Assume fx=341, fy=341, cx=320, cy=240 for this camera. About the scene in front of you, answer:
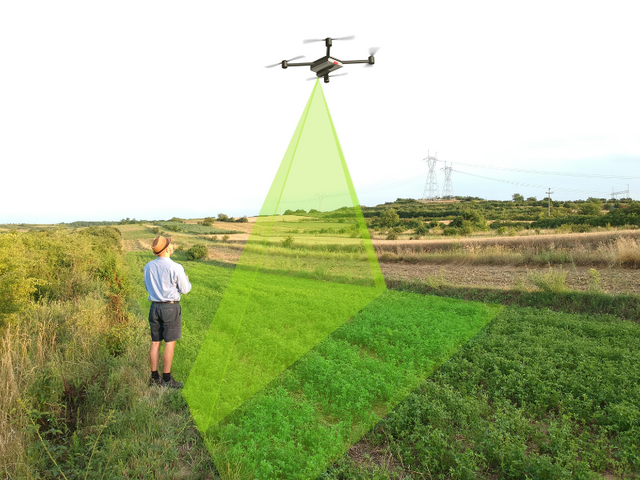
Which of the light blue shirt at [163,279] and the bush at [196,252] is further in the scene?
the bush at [196,252]

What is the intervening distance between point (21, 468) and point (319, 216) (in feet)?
13.6

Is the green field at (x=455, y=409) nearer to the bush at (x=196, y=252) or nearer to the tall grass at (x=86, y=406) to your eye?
the tall grass at (x=86, y=406)

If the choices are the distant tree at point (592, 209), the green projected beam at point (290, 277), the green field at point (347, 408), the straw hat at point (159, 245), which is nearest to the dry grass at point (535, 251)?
the green field at point (347, 408)

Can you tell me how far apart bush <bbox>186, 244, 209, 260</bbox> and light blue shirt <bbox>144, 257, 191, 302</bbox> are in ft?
66.3

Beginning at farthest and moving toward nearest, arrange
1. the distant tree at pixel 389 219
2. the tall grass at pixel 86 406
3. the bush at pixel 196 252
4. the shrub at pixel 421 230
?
the distant tree at pixel 389 219
the shrub at pixel 421 230
the bush at pixel 196 252
the tall grass at pixel 86 406

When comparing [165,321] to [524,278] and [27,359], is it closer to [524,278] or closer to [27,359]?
[27,359]

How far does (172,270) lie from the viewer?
4316 mm

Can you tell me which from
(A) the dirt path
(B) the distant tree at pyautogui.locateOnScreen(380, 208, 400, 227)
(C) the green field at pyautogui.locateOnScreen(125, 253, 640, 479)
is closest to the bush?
(A) the dirt path

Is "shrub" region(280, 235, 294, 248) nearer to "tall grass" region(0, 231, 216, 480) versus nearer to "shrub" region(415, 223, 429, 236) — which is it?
"tall grass" region(0, 231, 216, 480)

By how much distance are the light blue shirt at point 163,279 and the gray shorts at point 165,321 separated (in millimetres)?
104

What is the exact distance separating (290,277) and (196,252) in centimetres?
1985

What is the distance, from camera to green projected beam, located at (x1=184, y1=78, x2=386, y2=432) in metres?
4.18

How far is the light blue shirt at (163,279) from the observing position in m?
4.30

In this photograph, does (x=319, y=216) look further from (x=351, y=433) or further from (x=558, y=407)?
(x=558, y=407)
